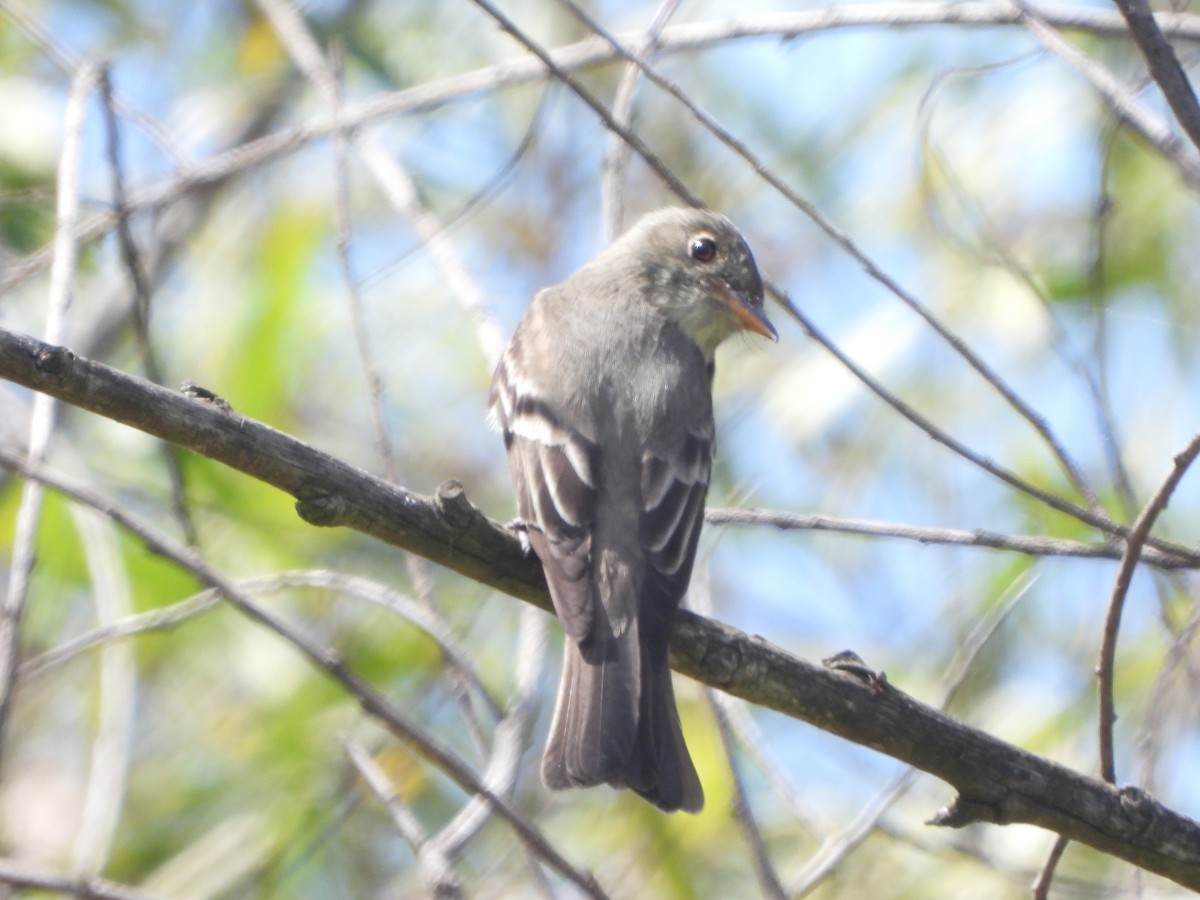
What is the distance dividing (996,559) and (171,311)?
354 cm

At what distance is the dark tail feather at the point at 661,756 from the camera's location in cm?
322

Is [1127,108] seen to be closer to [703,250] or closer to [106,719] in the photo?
[703,250]

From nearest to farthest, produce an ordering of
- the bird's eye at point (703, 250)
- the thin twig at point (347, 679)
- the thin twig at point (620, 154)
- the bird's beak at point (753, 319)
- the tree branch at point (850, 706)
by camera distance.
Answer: the thin twig at point (347, 679), the tree branch at point (850, 706), the thin twig at point (620, 154), the bird's beak at point (753, 319), the bird's eye at point (703, 250)

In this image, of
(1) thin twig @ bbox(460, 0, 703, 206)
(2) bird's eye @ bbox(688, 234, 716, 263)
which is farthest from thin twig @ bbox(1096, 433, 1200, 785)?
(2) bird's eye @ bbox(688, 234, 716, 263)

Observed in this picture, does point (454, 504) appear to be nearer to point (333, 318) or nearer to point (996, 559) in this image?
point (996, 559)

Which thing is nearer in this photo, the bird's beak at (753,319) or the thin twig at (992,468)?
the thin twig at (992,468)

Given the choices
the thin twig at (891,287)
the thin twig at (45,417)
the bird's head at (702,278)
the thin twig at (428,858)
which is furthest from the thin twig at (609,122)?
the bird's head at (702,278)

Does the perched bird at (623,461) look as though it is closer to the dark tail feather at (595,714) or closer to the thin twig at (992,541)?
the dark tail feather at (595,714)

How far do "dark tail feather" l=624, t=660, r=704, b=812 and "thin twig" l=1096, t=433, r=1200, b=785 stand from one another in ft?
2.65

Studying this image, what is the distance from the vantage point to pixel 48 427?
10.7ft

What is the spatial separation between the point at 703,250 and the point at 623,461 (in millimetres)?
1393

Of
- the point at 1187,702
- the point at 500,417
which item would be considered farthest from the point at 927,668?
the point at 500,417

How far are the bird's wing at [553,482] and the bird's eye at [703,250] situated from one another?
941 mm

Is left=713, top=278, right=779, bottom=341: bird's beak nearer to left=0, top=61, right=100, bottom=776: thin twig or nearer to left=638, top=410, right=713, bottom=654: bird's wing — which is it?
left=638, top=410, right=713, bottom=654: bird's wing
